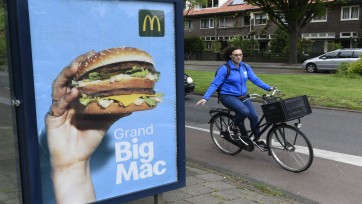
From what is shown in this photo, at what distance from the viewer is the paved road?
5109mm

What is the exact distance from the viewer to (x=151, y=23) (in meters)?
3.50

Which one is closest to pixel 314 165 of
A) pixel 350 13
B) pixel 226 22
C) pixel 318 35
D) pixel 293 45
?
pixel 293 45

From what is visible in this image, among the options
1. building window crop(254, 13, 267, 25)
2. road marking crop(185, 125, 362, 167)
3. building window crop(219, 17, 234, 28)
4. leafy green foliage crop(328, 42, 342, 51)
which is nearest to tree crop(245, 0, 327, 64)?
leafy green foliage crop(328, 42, 342, 51)

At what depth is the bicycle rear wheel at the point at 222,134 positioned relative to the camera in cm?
671

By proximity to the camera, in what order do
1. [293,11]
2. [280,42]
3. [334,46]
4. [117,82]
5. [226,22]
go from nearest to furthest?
[117,82], [293,11], [334,46], [280,42], [226,22]

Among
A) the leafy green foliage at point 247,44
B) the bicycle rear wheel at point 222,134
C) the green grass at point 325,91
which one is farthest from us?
the leafy green foliage at point 247,44

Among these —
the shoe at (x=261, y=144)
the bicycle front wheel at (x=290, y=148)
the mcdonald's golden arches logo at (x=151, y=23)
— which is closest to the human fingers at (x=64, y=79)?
the mcdonald's golden arches logo at (x=151, y=23)

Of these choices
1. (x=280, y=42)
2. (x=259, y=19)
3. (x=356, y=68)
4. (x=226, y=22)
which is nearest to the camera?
(x=356, y=68)

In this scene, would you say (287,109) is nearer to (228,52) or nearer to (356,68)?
(228,52)

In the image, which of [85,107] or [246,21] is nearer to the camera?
[85,107]

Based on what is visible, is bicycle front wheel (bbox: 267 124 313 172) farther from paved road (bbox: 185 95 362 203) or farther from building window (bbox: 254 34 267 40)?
building window (bbox: 254 34 267 40)

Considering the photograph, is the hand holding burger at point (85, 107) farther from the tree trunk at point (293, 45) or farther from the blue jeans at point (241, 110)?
the tree trunk at point (293, 45)

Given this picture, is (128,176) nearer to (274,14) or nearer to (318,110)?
(318,110)

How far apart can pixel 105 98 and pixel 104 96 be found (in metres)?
0.02
